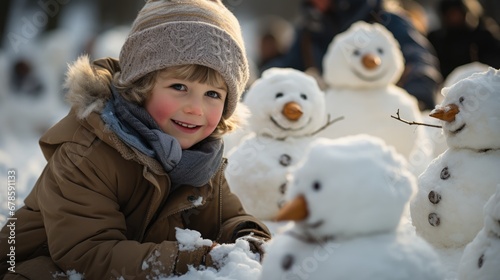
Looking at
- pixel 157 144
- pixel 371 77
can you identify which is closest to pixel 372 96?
pixel 371 77

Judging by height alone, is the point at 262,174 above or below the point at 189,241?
above

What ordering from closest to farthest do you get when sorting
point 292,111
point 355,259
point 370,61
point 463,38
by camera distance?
point 355,259 → point 292,111 → point 370,61 → point 463,38

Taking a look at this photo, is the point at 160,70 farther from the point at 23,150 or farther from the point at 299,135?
the point at 23,150

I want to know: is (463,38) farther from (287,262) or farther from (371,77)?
(287,262)

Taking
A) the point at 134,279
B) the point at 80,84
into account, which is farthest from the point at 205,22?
the point at 134,279

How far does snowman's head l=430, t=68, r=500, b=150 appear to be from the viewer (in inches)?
89.2

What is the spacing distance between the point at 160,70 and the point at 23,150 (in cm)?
437

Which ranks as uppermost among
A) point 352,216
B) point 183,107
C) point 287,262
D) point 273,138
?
point 273,138

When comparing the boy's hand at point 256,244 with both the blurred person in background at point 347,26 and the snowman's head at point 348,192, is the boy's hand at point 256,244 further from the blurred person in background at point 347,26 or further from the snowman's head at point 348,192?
the blurred person in background at point 347,26

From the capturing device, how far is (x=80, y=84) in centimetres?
242

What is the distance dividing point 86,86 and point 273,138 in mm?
1151

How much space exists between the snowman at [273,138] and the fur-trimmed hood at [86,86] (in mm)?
908

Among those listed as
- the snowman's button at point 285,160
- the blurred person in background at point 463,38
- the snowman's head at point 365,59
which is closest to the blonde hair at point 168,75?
the snowman's button at point 285,160

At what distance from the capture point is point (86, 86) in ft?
7.92
